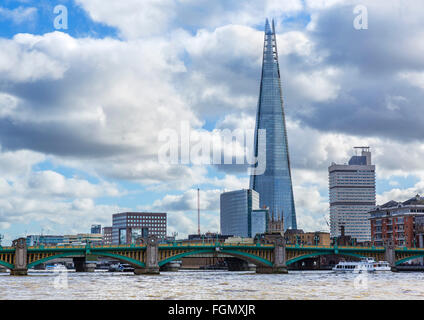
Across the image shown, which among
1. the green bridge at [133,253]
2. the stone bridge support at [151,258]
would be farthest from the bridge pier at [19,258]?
the stone bridge support at [151,258]

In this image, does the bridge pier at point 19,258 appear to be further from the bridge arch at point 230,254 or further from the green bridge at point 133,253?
the bridge arch at point 230,254

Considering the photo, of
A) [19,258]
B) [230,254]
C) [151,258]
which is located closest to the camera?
[19,258]

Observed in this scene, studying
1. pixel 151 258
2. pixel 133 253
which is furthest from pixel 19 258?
pixel 151 258

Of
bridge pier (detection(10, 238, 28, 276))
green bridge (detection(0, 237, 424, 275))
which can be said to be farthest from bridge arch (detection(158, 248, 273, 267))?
bridge pier (detection(10, 238, 28, 276))

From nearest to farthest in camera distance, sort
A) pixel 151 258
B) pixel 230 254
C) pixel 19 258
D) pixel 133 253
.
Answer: pixel 19 258
pixel 151 258
pixel 133 253
pixel 230 254

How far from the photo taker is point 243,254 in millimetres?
191500

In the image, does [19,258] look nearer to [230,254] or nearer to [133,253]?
[133,253]

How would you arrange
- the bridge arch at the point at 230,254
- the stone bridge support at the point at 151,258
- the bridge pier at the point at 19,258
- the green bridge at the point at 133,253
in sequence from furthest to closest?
the bridge arch at the point at 230,254, the stone bridge support at the point at 151,258, the green bridge at the point at 133,253, the bridge pier at the point at 19,258

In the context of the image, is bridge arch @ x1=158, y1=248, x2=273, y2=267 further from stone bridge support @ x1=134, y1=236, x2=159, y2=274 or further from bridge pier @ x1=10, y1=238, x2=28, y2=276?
bridge pier @ x1=10, y1=238, x2=28, y2=276

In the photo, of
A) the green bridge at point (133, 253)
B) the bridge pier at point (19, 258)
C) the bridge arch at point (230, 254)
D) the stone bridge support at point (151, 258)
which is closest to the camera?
the bridge pier at point (19, 258)
